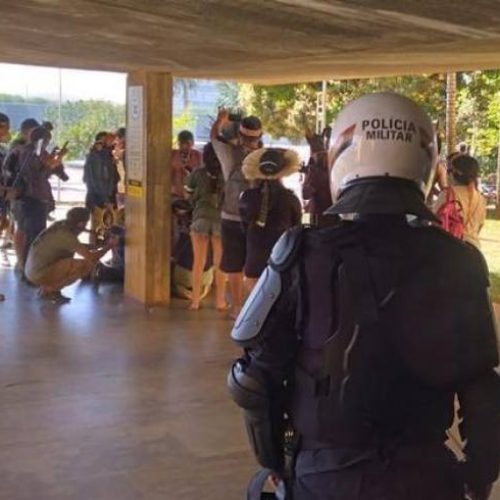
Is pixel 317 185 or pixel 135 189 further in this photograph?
pixel 135 189

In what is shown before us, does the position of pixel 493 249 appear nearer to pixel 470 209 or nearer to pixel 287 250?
pixel 470 209

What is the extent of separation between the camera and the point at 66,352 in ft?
20.5

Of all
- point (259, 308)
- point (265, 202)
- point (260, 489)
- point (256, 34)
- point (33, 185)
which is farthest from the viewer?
point (33, 185)

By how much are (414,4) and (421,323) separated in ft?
7.93

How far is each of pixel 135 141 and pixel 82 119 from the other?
20.3 meters

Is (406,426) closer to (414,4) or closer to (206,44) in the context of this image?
(414,4)

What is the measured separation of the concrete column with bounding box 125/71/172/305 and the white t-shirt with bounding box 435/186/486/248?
9.27 ft

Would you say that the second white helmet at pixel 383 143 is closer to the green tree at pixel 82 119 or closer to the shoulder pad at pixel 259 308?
the shoulder pad at pixel 259 308

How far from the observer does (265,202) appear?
21.6 feet

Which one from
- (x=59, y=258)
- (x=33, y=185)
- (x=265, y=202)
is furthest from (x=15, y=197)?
(x=265, y=202)

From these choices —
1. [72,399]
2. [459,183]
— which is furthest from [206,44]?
[72,399]

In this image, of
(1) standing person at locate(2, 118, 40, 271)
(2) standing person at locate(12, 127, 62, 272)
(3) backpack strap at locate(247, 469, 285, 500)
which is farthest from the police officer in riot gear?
(1) standing person at locate(2, 118, 40, 271)

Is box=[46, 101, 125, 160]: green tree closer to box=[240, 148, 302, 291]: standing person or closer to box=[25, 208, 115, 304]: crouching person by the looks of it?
box=[25, 208, 115, 304]: crouching person

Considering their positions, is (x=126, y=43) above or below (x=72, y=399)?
above
